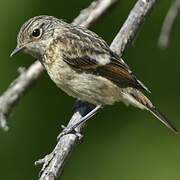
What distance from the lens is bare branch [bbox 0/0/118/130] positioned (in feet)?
26.6

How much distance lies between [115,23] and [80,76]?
3.06 ft

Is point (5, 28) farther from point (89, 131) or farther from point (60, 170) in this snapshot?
point (60, 170)

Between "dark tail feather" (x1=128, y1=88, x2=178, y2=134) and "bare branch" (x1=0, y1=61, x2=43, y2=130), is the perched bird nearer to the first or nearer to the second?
"dark tail feather" (x1=128, y1=88, x2=178, y2=134)

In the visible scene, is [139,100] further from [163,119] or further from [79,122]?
[79,122]

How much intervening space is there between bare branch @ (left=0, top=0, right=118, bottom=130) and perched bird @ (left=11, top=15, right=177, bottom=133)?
97 millimetres

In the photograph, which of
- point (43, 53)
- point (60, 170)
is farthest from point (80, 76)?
point (60, 170)

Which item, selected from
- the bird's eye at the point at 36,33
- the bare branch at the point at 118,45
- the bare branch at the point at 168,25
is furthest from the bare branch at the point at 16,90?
the bare branch at the point at 168,25

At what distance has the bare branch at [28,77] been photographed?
8109mm

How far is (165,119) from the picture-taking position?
8273mm

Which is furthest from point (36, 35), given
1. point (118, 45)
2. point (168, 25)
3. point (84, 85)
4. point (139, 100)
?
point (168, 25)

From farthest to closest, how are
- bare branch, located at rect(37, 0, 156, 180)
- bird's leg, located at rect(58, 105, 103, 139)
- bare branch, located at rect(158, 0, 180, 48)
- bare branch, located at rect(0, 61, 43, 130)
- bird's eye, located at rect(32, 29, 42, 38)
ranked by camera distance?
bird's eye, located at rect(32, 29, 42, 38) < bare branch, located at rect(0, 61, 43, 130) < bare branch, located at rect(158, 0, 180, 48) < bird's leg, located at rect(58, 105, 103, 139) < bare branch, located at rect(37, 0, 156, 180)

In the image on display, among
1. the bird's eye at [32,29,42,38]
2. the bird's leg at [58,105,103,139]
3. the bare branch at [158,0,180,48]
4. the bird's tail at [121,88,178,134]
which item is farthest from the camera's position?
the bird's eye at [32,29,42,38]

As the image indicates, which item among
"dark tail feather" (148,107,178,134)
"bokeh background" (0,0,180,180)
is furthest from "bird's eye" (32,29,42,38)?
"dark tail feather" (148,107,178,134)

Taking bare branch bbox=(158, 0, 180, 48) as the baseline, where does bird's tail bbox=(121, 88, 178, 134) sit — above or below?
below
